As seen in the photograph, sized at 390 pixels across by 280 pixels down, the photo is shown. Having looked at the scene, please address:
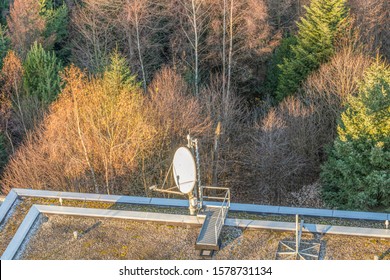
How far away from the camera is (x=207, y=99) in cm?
3028

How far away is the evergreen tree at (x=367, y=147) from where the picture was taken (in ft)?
78.0

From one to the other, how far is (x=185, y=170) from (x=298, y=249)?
3.42m

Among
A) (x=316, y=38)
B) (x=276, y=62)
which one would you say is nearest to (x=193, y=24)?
(x=276, y=62)

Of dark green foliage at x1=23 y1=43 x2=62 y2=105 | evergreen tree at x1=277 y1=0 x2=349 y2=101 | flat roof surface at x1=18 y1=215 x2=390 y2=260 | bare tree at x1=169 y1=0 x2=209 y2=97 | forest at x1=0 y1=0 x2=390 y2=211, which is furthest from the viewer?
bare tree at x1=169 y1=0 x2=209 y2=97

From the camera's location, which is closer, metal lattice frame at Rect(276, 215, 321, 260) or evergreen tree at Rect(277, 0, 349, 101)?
metal lattice frame at Rect(276, 215, 321, 260)

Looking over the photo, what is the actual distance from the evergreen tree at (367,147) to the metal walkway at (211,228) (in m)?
11.0

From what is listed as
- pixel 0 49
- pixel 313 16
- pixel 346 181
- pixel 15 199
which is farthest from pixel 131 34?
pixel 15 199

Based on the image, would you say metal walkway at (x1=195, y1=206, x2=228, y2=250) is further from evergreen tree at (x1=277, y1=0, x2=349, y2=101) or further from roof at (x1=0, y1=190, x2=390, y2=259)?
evergreen tree at (x1=277, y1=0, x2=349, y2=101)

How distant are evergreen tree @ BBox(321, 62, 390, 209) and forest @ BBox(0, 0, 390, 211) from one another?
0.20 feet

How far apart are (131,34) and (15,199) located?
2323 centimetres

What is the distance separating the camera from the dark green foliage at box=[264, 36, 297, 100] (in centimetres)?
3581

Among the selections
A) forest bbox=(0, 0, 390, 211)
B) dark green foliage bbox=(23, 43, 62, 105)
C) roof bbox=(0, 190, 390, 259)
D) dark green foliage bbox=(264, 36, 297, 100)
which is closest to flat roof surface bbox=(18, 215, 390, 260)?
roof bbox=(0, 190, 390, 259)

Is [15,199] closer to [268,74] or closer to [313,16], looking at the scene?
[313,16]

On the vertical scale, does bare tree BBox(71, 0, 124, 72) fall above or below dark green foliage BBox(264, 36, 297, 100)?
above
